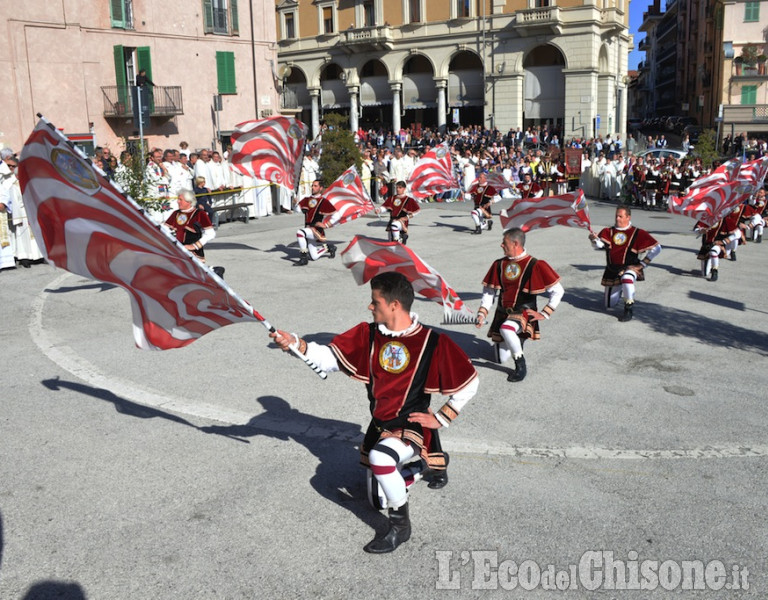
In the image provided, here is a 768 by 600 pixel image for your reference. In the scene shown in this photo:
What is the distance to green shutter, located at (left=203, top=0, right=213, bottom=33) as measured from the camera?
97.0 ft

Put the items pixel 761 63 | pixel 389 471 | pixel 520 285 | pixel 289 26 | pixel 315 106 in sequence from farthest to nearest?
1. pixel 289 26
2. pixel 315 106
3. pixel 761 63
4. pixel 520 285
5. pixel 389 471

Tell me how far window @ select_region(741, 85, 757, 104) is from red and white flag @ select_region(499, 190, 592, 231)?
46.5m

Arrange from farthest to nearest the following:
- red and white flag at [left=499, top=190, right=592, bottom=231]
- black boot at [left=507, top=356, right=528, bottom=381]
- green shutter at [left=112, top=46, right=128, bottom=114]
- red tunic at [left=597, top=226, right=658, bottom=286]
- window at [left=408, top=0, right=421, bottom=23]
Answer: window at [left=408, top=0, right=421, bottom=23] < green shutter at [left=112, top=46, right=128, bottom=114] < red and white flag at [left=499, top=190, right=592, bottom=231] < red tunic at [left=597, top=226, right=658, bottom=286] < black boot at [left=507, top=356, right=528, bottom=381]

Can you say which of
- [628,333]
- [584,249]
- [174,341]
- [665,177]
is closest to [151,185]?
[584,249]

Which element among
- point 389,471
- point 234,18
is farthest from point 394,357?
point 234,18

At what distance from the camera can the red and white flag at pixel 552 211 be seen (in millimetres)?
10570

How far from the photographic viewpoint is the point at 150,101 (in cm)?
2659

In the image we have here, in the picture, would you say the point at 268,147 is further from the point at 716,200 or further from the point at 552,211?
the point at 716,200

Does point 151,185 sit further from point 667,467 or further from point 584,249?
point 667,467

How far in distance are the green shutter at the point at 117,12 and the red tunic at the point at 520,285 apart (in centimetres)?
2297

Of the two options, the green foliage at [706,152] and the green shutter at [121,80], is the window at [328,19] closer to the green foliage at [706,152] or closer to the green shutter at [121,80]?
the green shutter at [121,80]

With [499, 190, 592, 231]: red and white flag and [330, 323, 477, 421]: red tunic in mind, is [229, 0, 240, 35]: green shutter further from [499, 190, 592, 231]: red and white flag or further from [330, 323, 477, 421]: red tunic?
[330, 323, 477, 421]: red tunic

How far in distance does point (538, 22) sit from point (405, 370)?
43677 millimetres

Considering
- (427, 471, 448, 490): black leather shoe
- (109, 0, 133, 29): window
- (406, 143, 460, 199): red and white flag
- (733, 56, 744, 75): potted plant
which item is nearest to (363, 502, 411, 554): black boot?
(427, 471, 448, 490): black leather shoe
